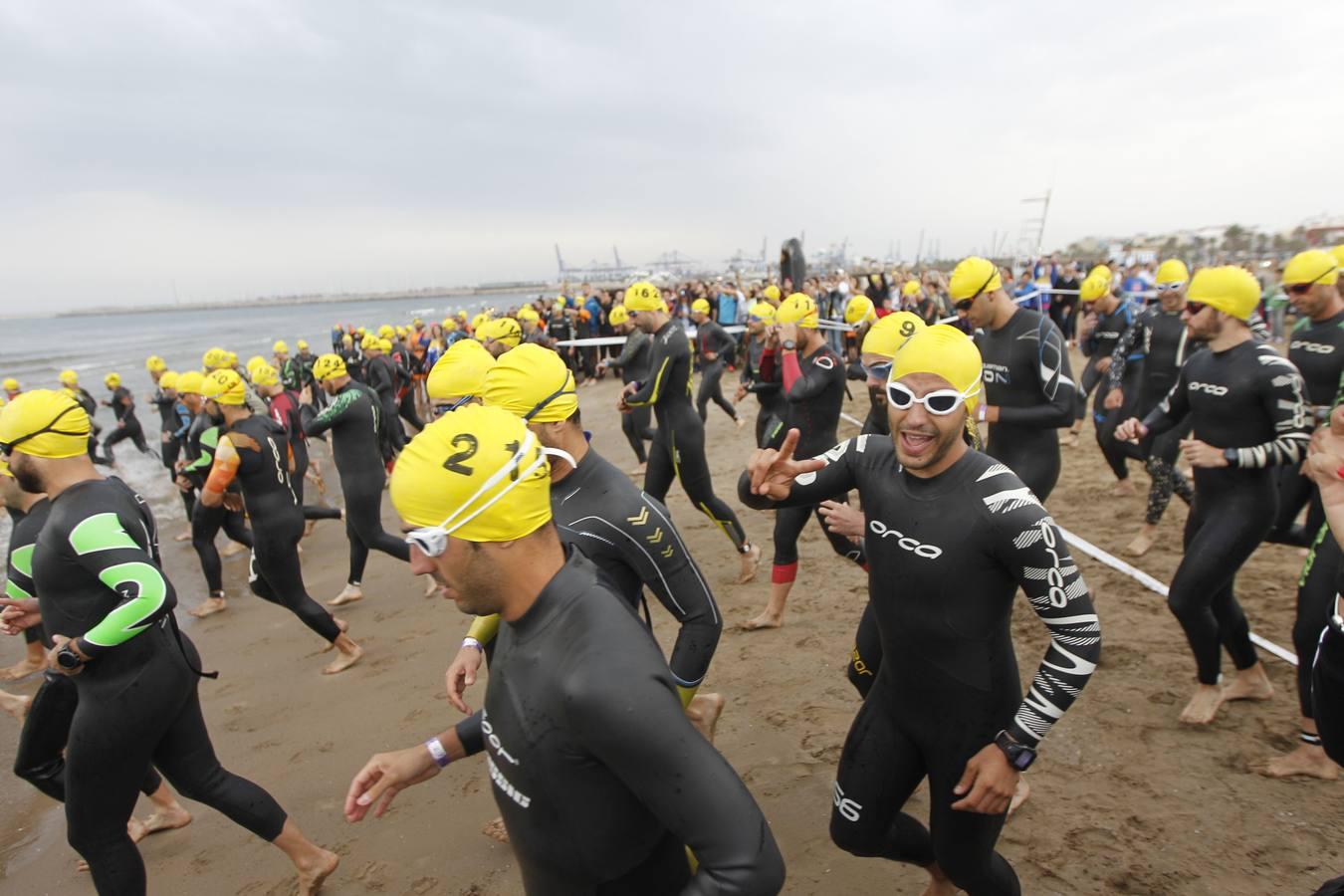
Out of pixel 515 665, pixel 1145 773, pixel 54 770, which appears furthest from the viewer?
pixel 1145 773

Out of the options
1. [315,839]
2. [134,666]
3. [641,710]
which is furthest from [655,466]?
[641,710]

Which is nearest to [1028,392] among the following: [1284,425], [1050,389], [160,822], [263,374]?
[1050,389]

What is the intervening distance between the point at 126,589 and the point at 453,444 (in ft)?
6.81

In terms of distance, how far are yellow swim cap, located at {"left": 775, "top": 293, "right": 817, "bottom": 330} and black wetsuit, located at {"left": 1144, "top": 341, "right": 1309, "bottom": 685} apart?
236 centimetres

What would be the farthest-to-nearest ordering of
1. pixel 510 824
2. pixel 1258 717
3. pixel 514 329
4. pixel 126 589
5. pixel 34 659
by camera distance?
pixel 514 329, pixel 34 659, pixel 1258 717, pixel 126 589, pixel 510 824

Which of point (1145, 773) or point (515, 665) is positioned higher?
point (515, 665)

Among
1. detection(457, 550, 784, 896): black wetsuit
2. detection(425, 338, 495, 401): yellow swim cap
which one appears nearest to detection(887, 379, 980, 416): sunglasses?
detection(457, 550, 784, 896): black wetsuit

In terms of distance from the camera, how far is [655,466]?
20.9 feet

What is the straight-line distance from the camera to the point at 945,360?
231 cm

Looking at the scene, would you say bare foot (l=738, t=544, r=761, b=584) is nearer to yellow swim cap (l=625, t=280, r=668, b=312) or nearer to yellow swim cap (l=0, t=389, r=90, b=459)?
yellow swim cap (l=625, t=280, r=668, b=312)

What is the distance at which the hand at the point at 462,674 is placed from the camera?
2531 millimetres

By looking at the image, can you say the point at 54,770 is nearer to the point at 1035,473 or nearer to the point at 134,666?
the point at 134,666

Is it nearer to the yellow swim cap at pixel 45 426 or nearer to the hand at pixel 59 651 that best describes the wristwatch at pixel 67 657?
the hand at pixel 59 651

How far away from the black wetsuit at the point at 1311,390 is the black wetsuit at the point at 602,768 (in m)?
4.86
